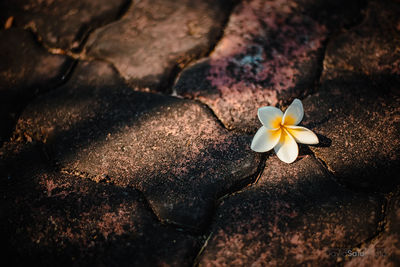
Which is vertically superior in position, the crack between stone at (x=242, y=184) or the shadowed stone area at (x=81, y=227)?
the shadowed stone area at (x=81, y=227)

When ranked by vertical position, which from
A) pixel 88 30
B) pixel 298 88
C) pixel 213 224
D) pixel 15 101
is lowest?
pixel 213 224

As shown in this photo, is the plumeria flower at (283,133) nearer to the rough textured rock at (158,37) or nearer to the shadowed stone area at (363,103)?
the shadowed stone area at (363,103)

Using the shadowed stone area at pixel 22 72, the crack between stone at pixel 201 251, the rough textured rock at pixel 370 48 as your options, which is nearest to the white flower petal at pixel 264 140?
the crack between stone at pixel 201 251

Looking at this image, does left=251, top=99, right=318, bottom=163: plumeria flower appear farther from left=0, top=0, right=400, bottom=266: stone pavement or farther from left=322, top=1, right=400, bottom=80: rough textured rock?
left=322, top=1, right=400, bottom=80: rough textured rock

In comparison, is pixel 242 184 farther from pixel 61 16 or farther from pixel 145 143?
pixel 61 16

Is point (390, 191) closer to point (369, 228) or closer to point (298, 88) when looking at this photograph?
point (369, 228)

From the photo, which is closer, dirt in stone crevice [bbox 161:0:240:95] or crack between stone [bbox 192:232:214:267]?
crack between stone [bbox 192:232:214:267]

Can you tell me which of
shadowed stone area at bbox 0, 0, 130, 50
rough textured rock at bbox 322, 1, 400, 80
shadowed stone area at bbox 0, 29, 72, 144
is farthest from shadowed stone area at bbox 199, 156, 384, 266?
shadowed stone area at bbox 0, 0, 130, 50

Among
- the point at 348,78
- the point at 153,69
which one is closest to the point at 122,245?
the point at 153,69
